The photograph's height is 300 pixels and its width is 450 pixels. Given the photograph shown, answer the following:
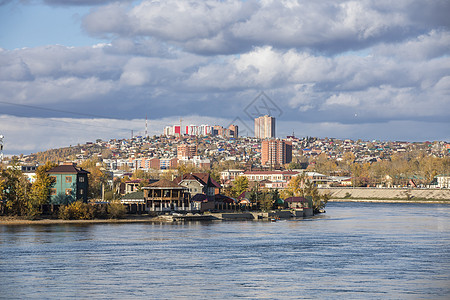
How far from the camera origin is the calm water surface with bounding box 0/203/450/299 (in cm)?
3625

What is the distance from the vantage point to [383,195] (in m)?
189

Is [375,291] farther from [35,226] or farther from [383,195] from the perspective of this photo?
[383,195]

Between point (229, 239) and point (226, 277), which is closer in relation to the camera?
point (226, 277)

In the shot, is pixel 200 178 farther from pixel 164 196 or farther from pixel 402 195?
pixel 402 195

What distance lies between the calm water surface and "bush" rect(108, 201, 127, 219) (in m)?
9.68

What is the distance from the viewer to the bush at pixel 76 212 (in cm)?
8069

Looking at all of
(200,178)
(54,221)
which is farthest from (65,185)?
(200,178)

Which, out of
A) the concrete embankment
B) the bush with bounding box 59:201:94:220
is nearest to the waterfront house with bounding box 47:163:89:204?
the bush with bounding box 59:201:94:220

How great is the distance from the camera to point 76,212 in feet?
266

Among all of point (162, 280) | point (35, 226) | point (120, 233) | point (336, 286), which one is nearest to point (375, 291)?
point (336, 286)

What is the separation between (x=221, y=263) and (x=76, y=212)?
38.4 m

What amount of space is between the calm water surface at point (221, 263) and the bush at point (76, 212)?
7.48 metres

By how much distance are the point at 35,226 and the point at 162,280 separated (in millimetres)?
38470

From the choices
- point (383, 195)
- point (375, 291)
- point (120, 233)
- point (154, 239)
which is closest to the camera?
point (375, 291)
